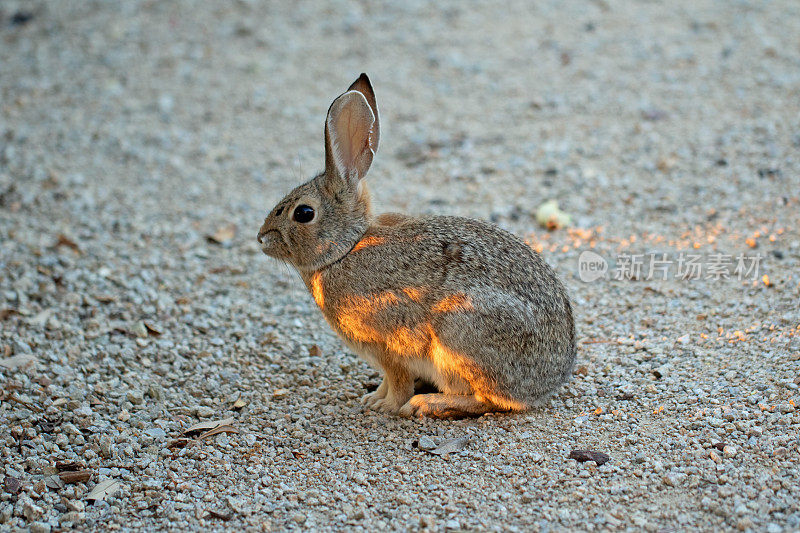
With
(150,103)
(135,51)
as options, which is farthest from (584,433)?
(135,51)

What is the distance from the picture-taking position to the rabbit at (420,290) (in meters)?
5.14

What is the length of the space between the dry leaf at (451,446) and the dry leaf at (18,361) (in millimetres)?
2921

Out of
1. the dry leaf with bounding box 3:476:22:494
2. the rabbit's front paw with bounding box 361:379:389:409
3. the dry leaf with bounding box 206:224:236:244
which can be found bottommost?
the dry leaf with bounding box 3:476:22:494

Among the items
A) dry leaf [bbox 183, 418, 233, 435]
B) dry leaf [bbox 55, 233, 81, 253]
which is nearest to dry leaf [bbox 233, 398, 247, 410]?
dry leaf [bbox 183, 418, 233, 435]

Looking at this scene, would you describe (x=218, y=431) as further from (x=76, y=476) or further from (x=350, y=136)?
(x=350, y=136)

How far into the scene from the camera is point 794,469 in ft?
15.0

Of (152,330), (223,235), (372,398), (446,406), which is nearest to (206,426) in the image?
(372,398)

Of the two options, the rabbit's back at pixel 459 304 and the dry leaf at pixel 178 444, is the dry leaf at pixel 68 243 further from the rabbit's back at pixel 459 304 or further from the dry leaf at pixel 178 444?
the rabbit's back at pixel 459 304

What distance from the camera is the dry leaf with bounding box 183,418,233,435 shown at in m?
5.39

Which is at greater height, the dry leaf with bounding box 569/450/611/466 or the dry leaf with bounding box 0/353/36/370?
the dry leaf with bounding box 569/450/611/466

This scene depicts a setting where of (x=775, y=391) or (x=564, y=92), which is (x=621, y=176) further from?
(x=775, y=391)

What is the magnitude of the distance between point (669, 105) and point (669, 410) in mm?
5357

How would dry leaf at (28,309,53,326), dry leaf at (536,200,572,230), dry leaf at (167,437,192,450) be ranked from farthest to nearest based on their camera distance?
dry leaf at (536,200,572,230) < dry leaf at (28,309,53,326) < dry leaf at (167,437,192,450)

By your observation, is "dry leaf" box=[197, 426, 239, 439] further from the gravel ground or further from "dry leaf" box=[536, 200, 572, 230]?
"dry leaf" box=[536, 200, 572, 230]
